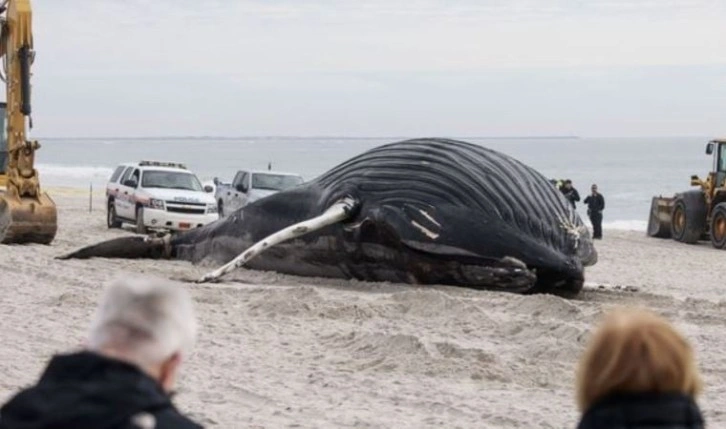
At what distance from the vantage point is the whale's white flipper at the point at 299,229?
15188mm

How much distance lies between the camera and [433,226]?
14.7 metres

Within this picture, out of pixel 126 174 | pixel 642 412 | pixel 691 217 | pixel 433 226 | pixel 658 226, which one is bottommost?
pixel 658 226

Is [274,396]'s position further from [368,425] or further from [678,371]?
[678,371]

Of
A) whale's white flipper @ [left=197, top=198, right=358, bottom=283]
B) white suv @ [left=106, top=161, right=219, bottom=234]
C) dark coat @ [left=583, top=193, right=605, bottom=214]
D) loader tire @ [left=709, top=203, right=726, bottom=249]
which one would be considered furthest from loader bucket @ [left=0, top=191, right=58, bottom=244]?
loader tire @ [left=709, top=203, right=726, bottom=249]

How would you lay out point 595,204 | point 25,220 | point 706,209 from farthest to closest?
point 595,204
point 706,209
point 25,220

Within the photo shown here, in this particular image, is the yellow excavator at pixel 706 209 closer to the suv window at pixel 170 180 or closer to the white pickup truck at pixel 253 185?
the white pickup truck at pixel 253 185

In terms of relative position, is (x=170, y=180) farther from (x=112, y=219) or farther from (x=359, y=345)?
(x=359, y=345)

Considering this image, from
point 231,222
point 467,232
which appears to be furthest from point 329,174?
point 467,232

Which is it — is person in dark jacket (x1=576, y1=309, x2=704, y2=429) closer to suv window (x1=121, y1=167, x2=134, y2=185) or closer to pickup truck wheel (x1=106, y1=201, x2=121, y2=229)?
suv window (x1=121, y1=167, x2=134, y2=185)

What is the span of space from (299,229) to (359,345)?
14.3ft

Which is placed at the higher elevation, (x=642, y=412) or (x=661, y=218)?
(x=642, y=412)

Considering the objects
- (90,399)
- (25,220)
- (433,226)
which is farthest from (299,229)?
(90,399)

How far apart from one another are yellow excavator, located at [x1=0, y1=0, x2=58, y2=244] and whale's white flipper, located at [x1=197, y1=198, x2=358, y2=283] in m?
5.90

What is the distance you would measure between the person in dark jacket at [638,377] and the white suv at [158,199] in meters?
24.0
